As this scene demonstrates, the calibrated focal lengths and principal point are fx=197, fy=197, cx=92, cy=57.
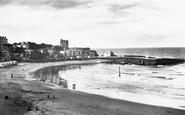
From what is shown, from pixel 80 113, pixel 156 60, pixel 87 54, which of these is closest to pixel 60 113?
pixel 80 113

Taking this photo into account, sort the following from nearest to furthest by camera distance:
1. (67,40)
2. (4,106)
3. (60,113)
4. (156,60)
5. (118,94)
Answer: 1. (60,113)
2. (4,106)
3. (118,94)
4. (156,60)
5. (67,40)

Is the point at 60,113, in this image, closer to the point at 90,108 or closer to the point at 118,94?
the point at 90,108

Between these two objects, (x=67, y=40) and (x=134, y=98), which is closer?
(x=134, y=98)

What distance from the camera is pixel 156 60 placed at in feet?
329

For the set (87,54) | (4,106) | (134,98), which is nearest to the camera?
(4,106)

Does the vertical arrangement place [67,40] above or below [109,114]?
above

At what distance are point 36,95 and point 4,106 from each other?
659 cm

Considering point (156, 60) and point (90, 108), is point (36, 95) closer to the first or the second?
point (90, 108)

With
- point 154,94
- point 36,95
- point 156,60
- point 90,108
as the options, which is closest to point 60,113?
point 90,108

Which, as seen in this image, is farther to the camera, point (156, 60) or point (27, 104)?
point (156, 60)

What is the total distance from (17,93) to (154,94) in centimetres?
2075

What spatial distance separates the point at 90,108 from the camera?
22328 millimetres

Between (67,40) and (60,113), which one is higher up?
(67,40)

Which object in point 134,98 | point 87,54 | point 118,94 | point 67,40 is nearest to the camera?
point 134,98
